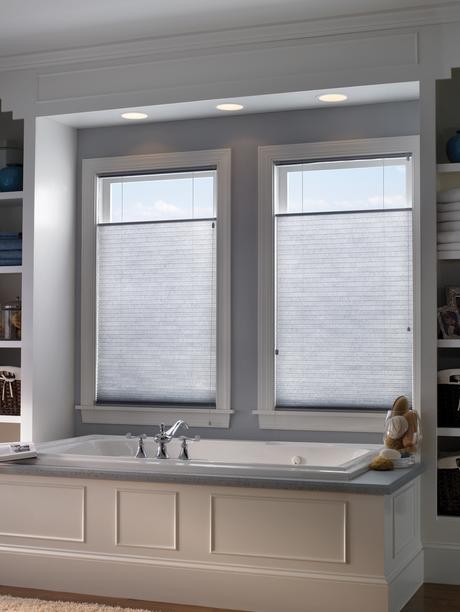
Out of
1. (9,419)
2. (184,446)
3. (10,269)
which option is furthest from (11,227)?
(184,446)

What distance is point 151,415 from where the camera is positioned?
5406 millimetres

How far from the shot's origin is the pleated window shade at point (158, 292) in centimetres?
533

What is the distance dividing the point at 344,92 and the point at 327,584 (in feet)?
7.92

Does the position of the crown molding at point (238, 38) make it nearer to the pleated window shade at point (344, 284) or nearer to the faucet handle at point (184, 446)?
the pleated window shade at point (344, 284)

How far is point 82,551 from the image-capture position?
14.3ft

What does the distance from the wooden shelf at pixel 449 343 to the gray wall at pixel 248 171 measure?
0.76 metres

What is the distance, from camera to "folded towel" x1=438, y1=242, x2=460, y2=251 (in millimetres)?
4492

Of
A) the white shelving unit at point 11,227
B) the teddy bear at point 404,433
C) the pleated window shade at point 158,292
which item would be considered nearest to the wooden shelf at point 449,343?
the teddy bear at point 404,433

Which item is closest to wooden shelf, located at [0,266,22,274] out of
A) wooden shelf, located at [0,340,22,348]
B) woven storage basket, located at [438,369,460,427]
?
wooden shelf, located at [0,340,22,348]

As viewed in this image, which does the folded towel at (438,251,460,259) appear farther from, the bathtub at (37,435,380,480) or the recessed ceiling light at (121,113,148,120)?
the recessed ceiling light at (121,113,148,120)

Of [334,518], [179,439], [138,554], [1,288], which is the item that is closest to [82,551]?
[138,554]

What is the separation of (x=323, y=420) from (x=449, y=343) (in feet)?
2.85

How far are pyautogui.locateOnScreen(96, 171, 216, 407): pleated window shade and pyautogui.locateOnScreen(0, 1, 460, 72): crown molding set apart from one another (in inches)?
30.6

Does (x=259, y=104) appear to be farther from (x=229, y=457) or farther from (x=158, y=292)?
(x=229, y=457)
